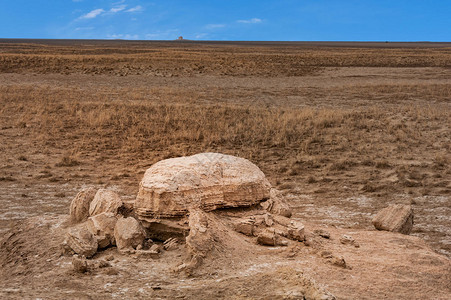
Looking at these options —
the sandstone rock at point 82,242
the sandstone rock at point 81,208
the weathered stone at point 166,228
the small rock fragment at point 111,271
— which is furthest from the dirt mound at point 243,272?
the sandstone rock at point 81,208

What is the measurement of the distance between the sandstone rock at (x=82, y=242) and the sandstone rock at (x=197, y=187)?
711mm

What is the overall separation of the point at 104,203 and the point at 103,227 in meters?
0.68

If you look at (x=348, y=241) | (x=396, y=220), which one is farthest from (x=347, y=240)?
(x=396, y=220)

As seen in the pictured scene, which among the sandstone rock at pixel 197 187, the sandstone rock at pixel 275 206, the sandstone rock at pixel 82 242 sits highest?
the sandstone rock at pixel 197 187

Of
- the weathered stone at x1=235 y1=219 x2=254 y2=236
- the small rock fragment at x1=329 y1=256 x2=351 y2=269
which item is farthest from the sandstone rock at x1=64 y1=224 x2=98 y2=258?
the small rock fragment at x1=329 y1=256 x2=351 y2=269

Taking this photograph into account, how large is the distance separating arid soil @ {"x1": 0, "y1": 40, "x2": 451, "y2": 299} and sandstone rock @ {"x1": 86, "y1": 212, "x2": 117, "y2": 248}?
0.47 m

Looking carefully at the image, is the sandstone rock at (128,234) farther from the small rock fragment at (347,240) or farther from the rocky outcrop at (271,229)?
the small rock fragment at (347,240)

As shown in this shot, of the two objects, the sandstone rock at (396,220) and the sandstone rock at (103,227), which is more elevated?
the sandstone rock at (103,227)

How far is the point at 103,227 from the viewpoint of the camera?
5844mm

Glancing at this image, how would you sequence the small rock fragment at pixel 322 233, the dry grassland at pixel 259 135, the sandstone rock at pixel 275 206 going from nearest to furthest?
the small rock fragment at pixel 322 233
the sandstone rock at pixel 275 206
the dry grassland at pixel 259 135

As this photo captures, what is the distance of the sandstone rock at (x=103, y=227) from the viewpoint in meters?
5.61

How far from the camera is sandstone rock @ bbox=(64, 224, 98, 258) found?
17.6 feet

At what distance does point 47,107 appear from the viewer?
1725 cm

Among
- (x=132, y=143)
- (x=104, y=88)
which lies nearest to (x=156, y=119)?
(x=132, y=143)
